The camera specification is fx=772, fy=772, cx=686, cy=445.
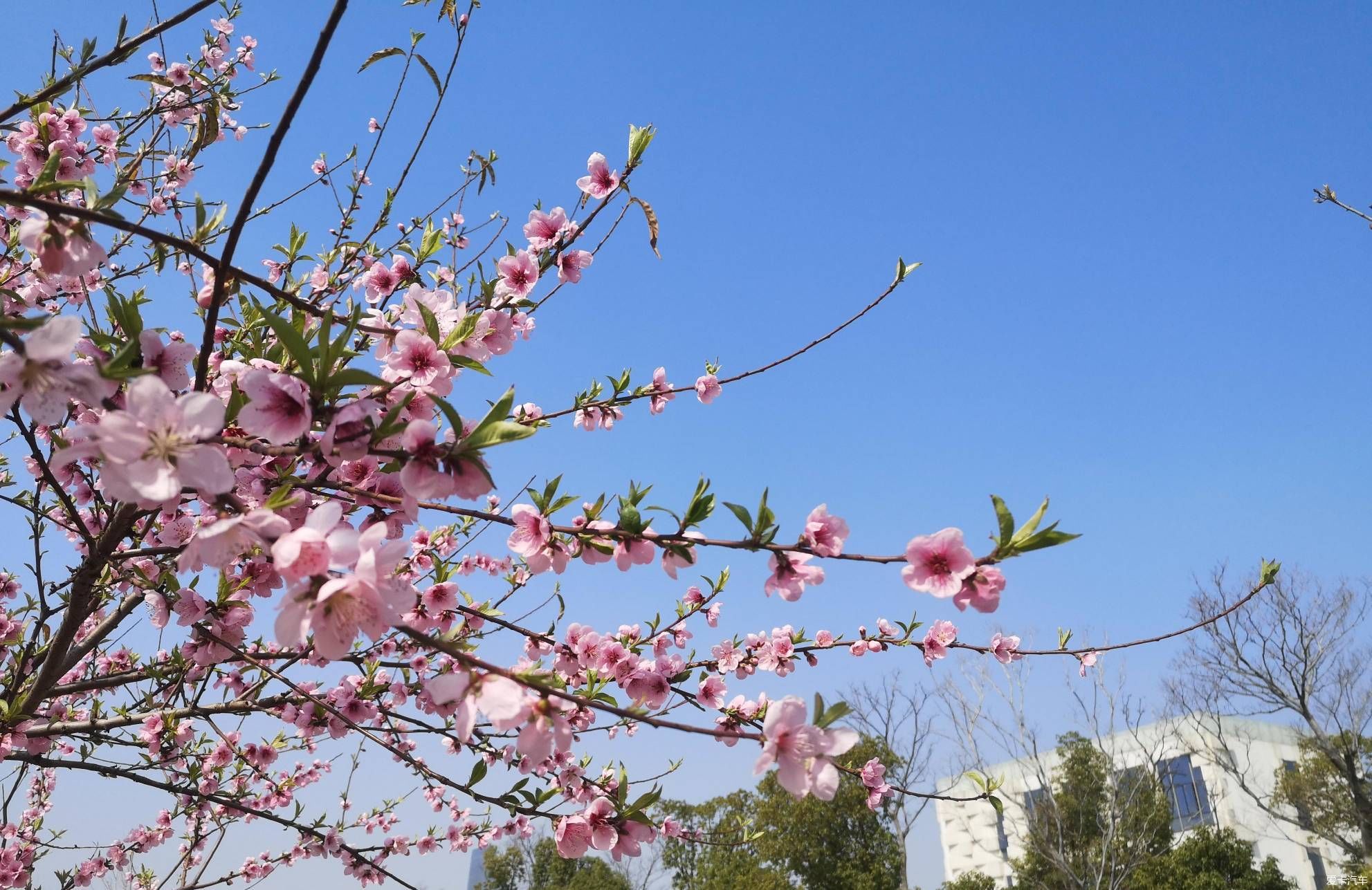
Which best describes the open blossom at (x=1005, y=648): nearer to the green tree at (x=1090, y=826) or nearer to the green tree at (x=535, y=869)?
the green tree at (x=1090, y=826)

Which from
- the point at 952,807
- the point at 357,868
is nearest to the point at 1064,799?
the point at 952,807

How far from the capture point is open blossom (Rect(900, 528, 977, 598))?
4.25ft

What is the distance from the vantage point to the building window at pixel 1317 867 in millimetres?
24219

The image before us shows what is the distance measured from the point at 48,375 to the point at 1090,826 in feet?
84.4

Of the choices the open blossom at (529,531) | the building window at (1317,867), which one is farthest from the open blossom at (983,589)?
the building window at (1317,867)

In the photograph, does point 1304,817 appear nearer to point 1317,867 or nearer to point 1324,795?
point 1324,795

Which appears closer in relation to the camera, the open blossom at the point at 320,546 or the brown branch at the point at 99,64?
the open blossom at the point at 320,546

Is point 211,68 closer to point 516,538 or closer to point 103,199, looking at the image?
point 103,199

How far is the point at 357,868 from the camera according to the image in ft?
10.5

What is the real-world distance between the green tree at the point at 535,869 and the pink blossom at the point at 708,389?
30.0 metres

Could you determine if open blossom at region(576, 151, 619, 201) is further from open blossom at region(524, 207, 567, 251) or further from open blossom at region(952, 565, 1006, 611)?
open blossom at region(952, 565, 1006, 611)

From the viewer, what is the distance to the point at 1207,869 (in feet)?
55.5

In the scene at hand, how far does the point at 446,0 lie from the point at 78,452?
1.91m

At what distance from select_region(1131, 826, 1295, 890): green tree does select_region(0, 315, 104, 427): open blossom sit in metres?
21.5
